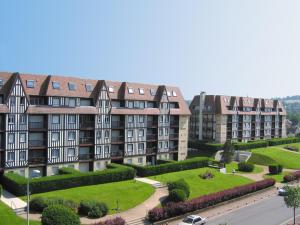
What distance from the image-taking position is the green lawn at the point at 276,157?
8258 centimetres

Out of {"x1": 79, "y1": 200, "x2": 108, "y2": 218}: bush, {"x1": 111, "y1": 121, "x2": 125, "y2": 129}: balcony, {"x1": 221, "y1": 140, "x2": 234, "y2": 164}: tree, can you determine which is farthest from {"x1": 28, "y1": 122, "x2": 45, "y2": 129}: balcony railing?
{"x1": 221, "y1": 140, "x2": 234, "y2": 164}: tree

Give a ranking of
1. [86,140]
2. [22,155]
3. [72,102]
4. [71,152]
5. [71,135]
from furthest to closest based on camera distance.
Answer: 1. [86,140]
2. [72,102]
3. [71,152]
4. [71,135]
5. [22,155]

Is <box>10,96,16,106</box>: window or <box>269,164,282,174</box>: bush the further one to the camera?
Result: <box>269,164,282,174</box>: bush

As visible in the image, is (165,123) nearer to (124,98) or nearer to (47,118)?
(124,98)

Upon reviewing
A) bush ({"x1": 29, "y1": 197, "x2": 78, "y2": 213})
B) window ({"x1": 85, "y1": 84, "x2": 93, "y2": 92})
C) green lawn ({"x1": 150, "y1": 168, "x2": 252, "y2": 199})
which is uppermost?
window ({"x1": 85, "y1": 84, "x2": 93, "y2": 92})

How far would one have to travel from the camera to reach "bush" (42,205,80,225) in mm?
31547

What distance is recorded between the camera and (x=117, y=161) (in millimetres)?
63156

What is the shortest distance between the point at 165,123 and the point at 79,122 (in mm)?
20567

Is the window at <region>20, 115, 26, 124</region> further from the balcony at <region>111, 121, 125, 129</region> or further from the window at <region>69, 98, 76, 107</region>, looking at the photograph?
the balcony at <region>111, 121, 125, 129</region>

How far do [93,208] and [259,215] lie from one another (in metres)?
21.9

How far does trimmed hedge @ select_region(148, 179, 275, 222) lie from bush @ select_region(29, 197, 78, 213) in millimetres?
9124

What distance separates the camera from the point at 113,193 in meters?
47.3

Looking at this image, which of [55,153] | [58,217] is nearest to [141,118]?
[55,153]

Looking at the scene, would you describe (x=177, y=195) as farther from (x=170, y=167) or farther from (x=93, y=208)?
(x=170, y=167)
